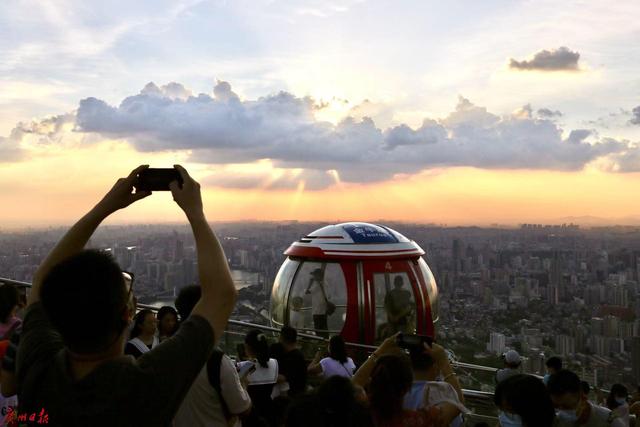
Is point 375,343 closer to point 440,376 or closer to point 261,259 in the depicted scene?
point 440,376

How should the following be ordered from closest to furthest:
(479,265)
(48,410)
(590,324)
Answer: (48,410), (590,324), (479,265)

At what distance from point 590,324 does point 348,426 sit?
1471 centimetres

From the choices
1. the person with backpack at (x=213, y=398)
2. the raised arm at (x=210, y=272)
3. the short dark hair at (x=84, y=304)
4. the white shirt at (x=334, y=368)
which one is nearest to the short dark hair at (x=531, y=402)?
the person with backpack at (x=213, y=398)

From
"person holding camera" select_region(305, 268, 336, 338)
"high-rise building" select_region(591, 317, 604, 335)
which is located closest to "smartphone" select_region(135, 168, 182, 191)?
"person holding camera" select_region(305, 268, 336, 338)

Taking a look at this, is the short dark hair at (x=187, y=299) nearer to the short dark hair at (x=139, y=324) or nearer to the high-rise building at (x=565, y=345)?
the short dark hair at (x=139, y=324)

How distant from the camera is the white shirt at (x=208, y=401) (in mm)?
4105

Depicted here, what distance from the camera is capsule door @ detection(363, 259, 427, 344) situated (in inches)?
366

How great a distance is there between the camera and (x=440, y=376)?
5891 mm

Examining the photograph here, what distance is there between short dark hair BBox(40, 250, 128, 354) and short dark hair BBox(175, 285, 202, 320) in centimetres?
230

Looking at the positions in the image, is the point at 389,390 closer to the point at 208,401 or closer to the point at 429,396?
the point at 429,396

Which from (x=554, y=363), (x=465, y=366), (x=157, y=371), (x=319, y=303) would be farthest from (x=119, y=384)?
(x=319, y=303)

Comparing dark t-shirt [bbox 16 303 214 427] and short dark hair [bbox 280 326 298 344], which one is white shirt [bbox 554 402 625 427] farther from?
dark t-shirt [bbox 16 303 214 427]

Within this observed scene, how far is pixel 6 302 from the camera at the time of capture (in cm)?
555

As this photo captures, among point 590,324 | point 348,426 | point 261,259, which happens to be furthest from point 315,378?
point 590,324
